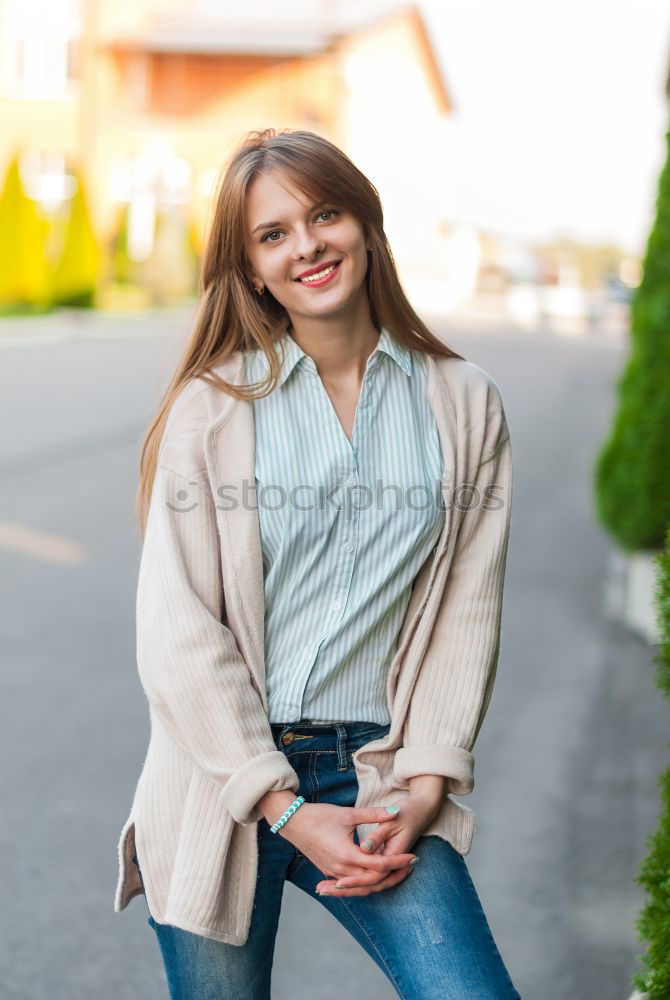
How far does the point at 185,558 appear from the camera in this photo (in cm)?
207

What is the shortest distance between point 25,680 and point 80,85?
115ft

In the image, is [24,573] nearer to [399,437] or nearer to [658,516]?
[658,516]

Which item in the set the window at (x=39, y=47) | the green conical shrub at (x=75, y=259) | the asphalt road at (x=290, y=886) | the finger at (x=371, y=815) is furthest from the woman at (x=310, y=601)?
the window at (x=39, y=47)

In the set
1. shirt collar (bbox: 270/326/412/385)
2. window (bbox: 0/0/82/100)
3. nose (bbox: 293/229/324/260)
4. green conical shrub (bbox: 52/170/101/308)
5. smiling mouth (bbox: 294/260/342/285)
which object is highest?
window (bbox: 0/0/82/100)

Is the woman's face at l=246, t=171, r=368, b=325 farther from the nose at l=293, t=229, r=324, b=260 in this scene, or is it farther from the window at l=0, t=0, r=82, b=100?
the window at l=0, t=0, r=82, b=100

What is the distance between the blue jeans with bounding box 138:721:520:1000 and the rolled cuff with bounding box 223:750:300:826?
0.33 feet

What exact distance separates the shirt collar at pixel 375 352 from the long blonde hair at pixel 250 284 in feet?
0.05

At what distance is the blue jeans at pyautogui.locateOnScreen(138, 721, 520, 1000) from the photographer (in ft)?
6.31

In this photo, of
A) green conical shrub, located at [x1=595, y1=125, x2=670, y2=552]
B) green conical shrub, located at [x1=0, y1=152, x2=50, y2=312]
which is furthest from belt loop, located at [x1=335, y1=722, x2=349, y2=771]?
green conical shrub, located at [x1=0, y1=152, x2=50, y2=312]

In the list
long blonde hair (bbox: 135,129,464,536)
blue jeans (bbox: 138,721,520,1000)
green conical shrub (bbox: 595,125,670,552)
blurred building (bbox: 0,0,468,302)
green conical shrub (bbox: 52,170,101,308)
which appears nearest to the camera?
blue jeans (bbox: 138,721,520,1000)

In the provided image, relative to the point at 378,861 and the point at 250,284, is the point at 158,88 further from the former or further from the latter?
the point at 378,861

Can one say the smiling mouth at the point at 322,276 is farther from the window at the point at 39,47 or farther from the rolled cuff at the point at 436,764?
the window at the point at 39,47

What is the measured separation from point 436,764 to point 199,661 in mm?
416

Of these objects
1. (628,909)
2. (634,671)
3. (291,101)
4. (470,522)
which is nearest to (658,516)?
(634,671)
